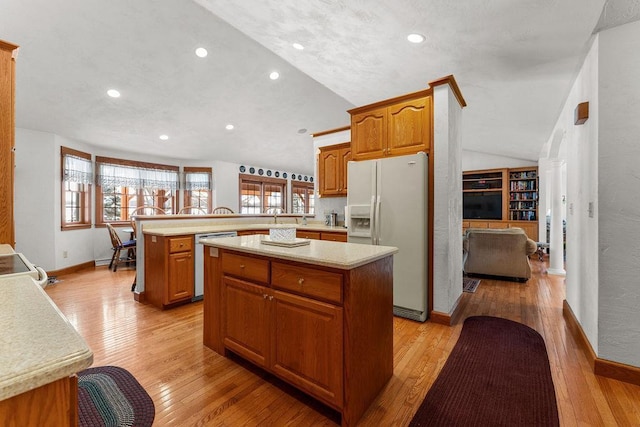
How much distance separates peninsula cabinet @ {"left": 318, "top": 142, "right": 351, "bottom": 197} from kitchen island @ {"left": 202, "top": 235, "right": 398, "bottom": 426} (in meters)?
2.47

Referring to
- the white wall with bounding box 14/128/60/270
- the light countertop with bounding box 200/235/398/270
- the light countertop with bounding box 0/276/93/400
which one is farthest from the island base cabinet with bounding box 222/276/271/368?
the white wall with bounding box 14/128/60/270

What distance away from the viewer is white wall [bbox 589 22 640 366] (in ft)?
6.28

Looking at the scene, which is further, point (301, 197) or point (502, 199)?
point (301, 197)

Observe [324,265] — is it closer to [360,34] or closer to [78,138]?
[360,34]

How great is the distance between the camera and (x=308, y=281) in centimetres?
168

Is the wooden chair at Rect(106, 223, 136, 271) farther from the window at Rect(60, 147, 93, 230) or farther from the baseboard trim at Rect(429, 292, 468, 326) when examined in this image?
the baseboard trim at Rect(429, 292, 468, 326)

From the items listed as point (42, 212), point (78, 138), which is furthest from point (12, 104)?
point (78, 138)

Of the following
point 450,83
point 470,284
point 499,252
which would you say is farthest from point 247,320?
point 499,252

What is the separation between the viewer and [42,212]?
15.3 feet

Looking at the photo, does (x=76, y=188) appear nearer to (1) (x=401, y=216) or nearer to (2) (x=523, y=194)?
(1) (x=401, y=216)

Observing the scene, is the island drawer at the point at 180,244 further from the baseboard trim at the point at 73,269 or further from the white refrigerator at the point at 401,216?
the baseboard trim at the point at 73,269

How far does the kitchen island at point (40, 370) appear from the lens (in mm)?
467

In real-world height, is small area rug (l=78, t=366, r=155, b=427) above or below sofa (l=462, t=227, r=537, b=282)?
below

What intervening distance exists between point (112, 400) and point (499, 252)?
492 cm
